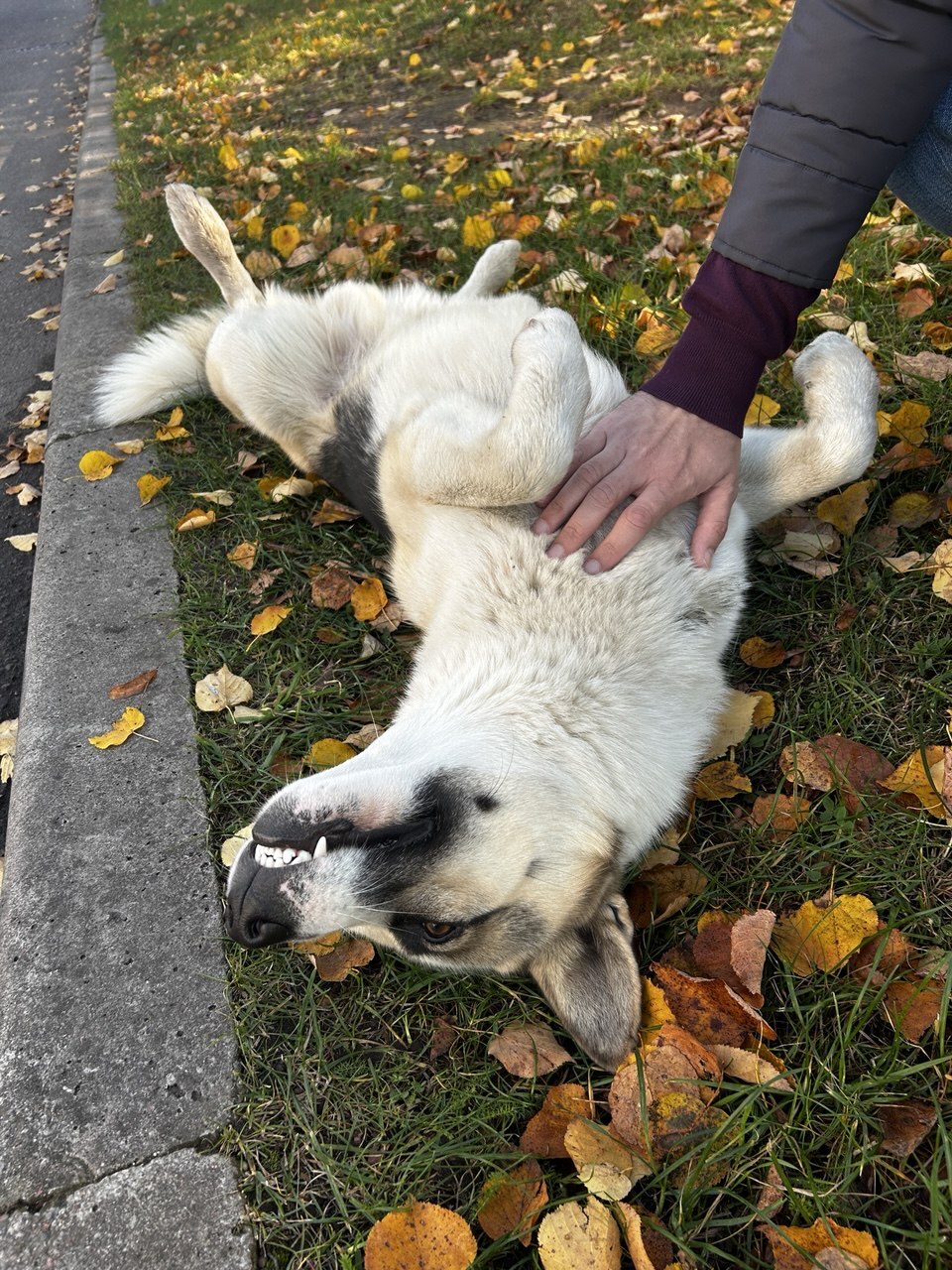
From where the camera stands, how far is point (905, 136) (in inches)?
80.0

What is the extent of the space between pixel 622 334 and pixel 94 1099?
3.25 meters

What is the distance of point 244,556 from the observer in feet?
10.8

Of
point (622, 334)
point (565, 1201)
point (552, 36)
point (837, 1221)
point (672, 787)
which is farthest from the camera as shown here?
point (552, 36)

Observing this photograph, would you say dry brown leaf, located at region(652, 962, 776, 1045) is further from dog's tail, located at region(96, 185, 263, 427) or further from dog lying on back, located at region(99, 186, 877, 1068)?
dog's tail, located at region(96, 185, 263, 427)

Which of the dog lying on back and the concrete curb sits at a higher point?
the dog lying on back

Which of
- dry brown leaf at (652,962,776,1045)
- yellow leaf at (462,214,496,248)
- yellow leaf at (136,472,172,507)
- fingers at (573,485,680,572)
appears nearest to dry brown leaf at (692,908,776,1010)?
dry brown leaf at (652,962,776,1045)

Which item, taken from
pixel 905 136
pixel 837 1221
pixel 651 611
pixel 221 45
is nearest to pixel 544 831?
pixel 651 611

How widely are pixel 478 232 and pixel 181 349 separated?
170 centimetres

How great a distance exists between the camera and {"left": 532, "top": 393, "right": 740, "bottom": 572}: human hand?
2.30 m

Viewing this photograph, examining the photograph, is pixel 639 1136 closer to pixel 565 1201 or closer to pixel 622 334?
pixel 565 1201

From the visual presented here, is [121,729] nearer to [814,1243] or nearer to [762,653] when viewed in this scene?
[762,653]

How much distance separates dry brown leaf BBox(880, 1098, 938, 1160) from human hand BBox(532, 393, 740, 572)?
1.35m

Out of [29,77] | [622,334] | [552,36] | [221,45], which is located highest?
[552,36]

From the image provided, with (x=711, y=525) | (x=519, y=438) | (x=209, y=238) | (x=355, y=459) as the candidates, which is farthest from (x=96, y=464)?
(x=711, y=525)
